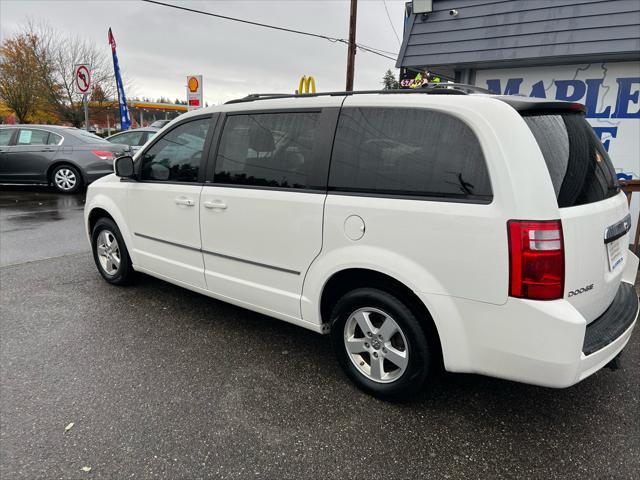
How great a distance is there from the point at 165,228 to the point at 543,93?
5.70 metres

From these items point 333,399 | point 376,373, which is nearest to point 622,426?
point 376,373

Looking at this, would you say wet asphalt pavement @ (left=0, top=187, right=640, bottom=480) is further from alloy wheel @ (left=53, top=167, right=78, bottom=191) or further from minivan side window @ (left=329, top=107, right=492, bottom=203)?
alloy wheel @ (left=53, top=167, right=78, bottom=191)

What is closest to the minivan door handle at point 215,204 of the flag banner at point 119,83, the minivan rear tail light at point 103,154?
the minivan rear tail light at point 103,154

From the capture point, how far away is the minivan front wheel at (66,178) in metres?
10.2

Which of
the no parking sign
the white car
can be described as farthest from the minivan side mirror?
the no parking sign

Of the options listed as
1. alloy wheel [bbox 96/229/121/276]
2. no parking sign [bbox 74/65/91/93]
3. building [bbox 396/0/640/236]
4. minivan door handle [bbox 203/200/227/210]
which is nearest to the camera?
minivan door handle [bbox 203/200/227/210]

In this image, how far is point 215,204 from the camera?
10.8ft

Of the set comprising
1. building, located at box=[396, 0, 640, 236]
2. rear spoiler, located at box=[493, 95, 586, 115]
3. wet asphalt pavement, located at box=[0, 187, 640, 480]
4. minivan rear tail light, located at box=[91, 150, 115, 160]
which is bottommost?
wet asphalt pavement, located at box=[0, 187, 640, 480]

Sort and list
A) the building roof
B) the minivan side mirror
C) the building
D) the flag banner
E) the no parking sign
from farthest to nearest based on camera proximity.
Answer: the flag banner → the no parking sign → the building → the building roof → the minivan side mirror

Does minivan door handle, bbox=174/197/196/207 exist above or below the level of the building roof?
below

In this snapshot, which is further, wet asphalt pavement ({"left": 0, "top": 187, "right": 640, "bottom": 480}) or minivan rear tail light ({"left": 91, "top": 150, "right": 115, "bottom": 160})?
minivan rear tail light ({"left": 91, "top": 150, "right": 115, "bottom": 160})

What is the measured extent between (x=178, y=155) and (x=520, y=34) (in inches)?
195

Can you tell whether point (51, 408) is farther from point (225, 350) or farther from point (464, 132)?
Answer: point (464, 132)

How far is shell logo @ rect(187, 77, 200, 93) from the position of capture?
11.7m
